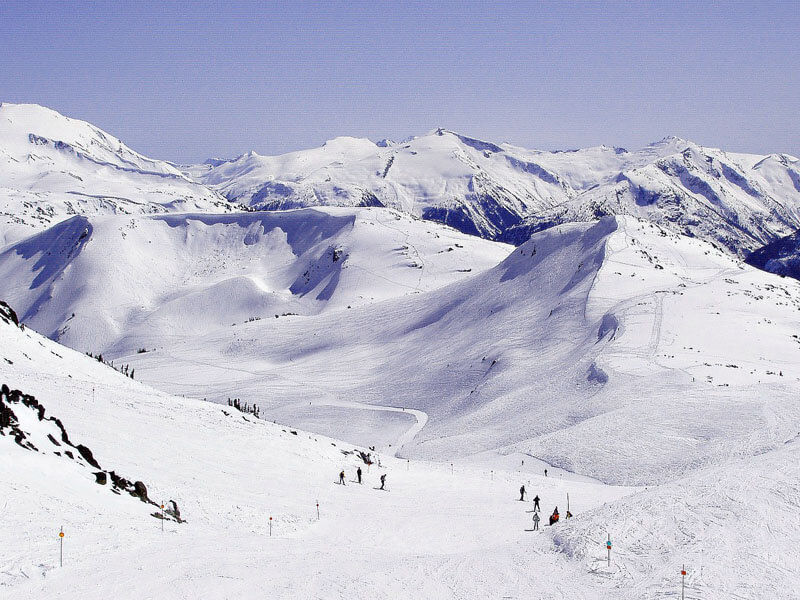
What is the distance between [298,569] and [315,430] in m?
58.5

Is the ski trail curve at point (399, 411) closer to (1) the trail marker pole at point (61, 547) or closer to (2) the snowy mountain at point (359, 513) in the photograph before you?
(2) the snowy mountain at point (359, 513)

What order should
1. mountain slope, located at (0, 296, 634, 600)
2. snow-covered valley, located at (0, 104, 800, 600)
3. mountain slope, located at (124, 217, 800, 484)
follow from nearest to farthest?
mountain slope, located at (0, 296, 634, 600) → snow-covered valley, located at (0, 104, 800, 600) → mountain slope, located at (124, 217, 800, 484)

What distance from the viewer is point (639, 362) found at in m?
73.8

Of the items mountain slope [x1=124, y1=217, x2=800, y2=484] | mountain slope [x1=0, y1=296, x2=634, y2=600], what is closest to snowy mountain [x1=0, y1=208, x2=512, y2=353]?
mountain slope [x1=124, y1=217, x2=800, y2=484]

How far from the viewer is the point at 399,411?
85312 millimetres

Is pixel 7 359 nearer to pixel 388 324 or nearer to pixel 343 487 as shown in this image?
pixel 343 487

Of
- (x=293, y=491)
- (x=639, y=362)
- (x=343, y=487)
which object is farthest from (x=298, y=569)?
(x=639, y=362)

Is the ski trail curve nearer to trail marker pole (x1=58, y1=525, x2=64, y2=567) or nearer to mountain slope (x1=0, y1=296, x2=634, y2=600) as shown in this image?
mountain slope (x1=0, y1=296, x2=634, y2=600)

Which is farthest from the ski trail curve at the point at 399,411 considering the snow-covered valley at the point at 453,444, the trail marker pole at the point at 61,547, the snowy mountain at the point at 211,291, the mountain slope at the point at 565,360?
the snowy mountain at the point at 211,291

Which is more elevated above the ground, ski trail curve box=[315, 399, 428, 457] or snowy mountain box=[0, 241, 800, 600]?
ski trail curve box=[315, 399, 428, 457]

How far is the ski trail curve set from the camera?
71.7 m

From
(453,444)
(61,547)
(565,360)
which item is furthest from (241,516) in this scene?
(565,360)

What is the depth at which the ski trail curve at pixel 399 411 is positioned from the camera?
71.7m

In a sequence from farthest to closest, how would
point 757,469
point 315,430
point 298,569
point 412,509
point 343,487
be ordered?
point 315,430, point 343,487, point 412,509, point 757,469, point 298,569
